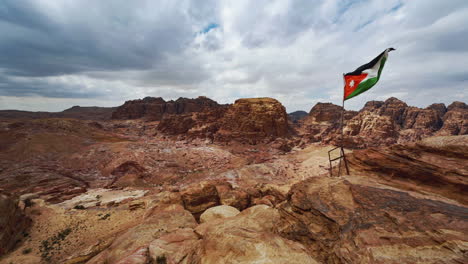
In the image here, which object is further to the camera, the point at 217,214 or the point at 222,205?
the point at 222,205

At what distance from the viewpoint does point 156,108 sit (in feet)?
325

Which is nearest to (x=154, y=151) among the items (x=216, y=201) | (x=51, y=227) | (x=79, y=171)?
(x=79, y=171)

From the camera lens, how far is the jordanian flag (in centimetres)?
757

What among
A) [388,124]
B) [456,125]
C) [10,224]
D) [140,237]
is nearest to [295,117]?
[456,125]

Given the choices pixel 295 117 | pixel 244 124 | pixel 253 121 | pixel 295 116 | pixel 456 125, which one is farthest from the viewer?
pixel 295 116

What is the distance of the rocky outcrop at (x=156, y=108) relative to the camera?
314 feet

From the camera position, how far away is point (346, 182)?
601cm

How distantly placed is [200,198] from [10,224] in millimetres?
10888

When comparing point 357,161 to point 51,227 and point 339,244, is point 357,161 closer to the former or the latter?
point 339,244

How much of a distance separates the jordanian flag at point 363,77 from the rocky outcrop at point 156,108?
86.1 meters

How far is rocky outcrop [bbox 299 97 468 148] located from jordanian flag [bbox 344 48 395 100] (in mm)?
31583

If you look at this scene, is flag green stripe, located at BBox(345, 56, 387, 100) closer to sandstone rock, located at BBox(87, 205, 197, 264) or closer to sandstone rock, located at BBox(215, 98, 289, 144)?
sandstone rock, located at BBox(87, 205, 197, 264)

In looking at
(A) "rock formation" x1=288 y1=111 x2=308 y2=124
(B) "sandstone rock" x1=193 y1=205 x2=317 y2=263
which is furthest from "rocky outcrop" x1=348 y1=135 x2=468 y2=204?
(A) "rock formation" x1=288 y1=111 x2=308 y2=124

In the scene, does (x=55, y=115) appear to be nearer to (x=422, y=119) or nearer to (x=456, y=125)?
(x=422, y=119)
